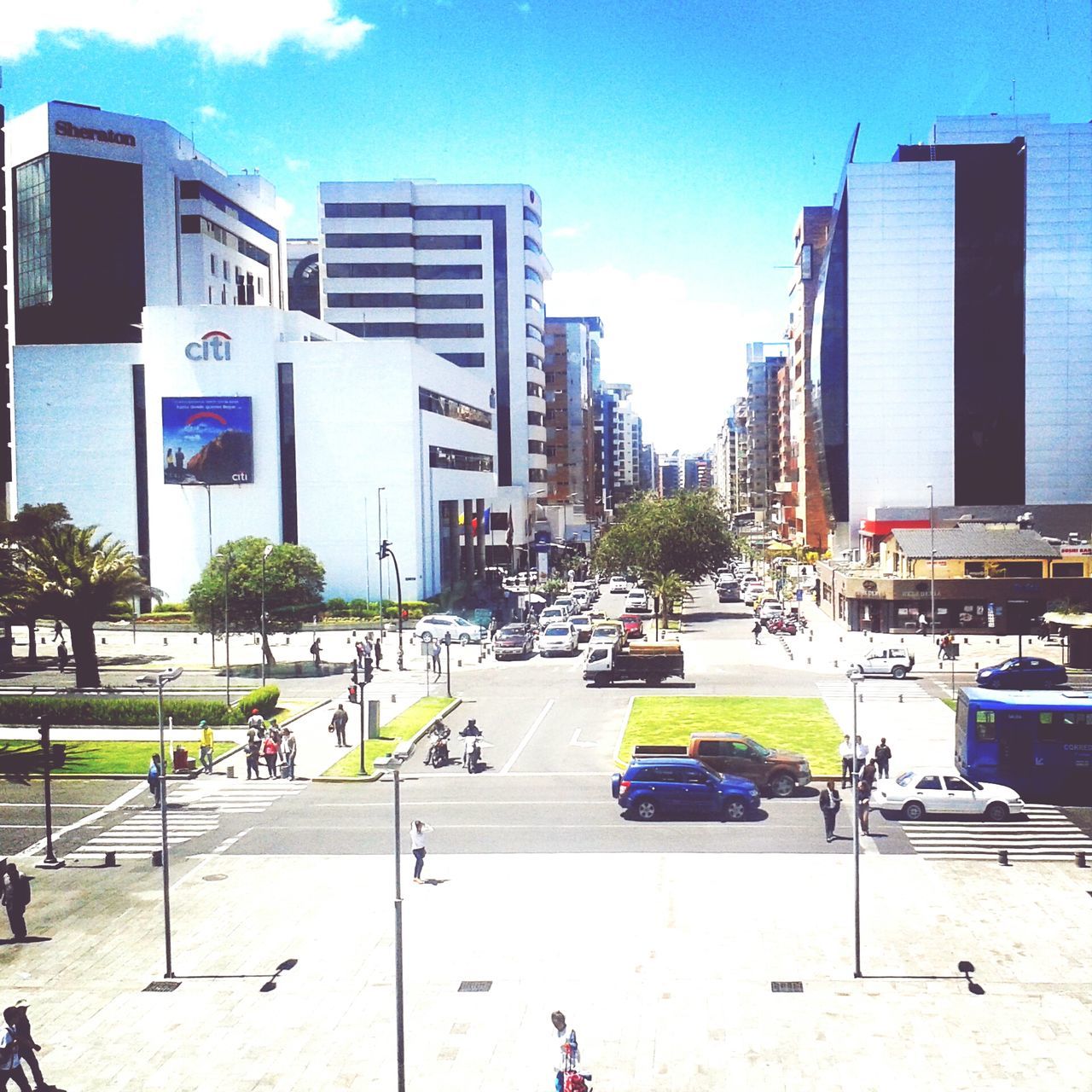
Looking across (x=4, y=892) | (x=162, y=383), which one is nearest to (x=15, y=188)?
(x=162, y=383)

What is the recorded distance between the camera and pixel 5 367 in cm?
8981

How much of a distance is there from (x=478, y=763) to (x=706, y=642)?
33997mm

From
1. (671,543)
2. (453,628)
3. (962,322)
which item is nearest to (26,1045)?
(453,628)

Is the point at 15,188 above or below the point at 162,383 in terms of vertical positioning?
above

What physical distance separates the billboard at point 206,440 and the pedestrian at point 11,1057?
66.4 metres

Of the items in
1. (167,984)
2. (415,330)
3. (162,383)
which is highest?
(415,330)

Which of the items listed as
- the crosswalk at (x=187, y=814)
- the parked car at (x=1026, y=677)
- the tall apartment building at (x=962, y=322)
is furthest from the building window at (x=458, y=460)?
the crosswalk at (x=187, y=814)

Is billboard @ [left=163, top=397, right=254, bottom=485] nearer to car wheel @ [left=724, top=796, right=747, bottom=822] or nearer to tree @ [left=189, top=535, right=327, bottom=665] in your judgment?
tree @ [left=189, top=535, right=327, bottom=665]

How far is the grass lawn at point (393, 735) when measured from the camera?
119ft

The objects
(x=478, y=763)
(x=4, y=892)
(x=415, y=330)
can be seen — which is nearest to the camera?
(x=4, y=892)

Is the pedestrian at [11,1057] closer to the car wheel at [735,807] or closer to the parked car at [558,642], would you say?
the car wheel at [735,807]

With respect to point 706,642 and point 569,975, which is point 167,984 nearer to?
point 569,975

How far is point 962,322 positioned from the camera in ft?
322

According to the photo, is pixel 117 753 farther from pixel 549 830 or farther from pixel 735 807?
pixel 735 807
